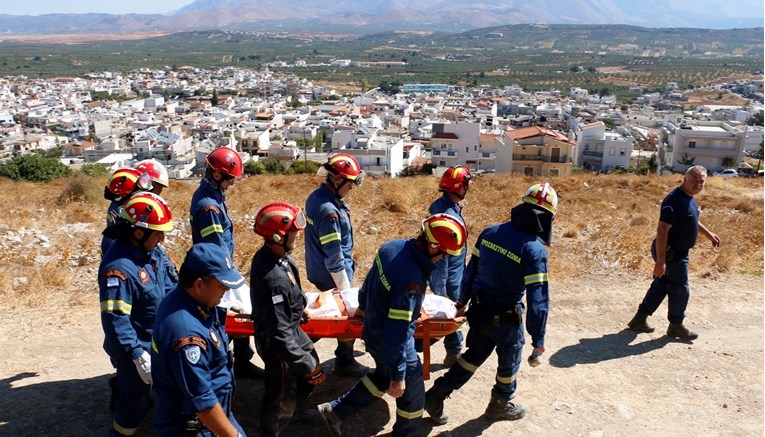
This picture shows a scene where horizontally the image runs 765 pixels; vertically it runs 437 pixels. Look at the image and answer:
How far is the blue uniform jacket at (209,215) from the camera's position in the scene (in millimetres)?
4980

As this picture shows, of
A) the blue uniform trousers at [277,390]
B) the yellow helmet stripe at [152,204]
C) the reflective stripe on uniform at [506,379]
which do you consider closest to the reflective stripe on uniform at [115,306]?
the yellow helmet stripe at [152,204]

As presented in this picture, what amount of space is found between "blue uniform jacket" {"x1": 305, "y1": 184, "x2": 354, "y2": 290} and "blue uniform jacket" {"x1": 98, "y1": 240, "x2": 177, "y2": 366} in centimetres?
148

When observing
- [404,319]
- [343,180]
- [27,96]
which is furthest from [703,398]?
[27,96]

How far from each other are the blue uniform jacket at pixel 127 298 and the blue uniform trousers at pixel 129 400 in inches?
3.9

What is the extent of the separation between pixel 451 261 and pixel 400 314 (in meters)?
1.98

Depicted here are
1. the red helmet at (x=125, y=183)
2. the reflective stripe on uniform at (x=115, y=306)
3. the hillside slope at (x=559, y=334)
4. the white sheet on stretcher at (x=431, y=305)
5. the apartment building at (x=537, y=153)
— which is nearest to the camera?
the reflective stripe on uniform at (x=115, y=306)

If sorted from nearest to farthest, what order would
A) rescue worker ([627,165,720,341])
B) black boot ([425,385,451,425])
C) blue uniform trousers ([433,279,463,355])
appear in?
black boot ([425,385,451,425])
blue uniform trousers ([433,279,463,355])
rescue worker ([627,165,720,341])

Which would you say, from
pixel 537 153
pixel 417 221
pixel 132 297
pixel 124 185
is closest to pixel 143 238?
pixel 132 297

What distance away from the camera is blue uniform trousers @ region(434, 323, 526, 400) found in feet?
15.2

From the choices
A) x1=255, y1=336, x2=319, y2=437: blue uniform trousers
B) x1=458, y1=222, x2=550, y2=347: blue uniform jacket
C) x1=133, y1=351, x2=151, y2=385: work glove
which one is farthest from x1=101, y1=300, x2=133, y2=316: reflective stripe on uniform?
x1=458, y1=222, x2=550, y2=347: blue uniform jacket

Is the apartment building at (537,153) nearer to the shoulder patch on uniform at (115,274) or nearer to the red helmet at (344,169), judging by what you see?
the red helmet at (344,169)

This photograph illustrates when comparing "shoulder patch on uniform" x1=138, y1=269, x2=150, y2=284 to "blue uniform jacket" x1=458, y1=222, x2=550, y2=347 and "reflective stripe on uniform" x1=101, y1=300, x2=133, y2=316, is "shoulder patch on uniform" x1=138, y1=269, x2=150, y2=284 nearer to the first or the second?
"reflective stripe on uniform" x1=101, y1=300, x2=133, y2=316

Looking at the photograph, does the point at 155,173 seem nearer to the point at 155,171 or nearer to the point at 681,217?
the point at 155,171

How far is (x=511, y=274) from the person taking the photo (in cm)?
445
